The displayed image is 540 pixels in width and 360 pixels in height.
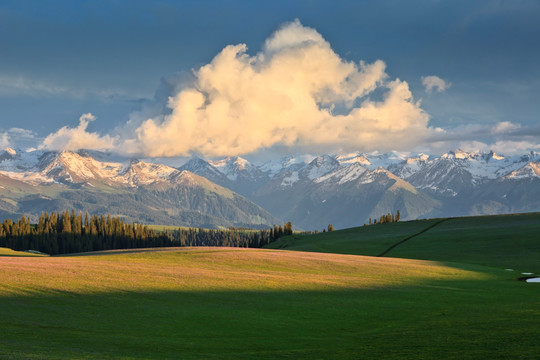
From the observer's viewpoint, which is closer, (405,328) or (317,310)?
(405,328)

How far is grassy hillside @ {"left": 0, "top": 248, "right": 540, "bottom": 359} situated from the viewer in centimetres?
2711

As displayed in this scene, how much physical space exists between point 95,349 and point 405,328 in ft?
70.8

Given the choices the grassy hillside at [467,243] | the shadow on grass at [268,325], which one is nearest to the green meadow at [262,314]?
the shadow on grass at [268,325]

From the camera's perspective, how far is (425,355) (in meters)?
25.1

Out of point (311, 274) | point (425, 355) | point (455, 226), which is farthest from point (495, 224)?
point (425, 355)

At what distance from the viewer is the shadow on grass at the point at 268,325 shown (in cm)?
2659

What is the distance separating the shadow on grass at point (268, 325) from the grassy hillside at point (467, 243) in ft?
183

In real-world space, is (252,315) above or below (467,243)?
below

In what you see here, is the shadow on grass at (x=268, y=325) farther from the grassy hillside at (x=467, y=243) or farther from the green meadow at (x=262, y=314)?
the grassy hillside at (x=467, y=243)

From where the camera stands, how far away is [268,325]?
36.0 meters

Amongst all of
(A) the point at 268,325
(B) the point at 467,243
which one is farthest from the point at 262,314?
(B) the point at 467,243

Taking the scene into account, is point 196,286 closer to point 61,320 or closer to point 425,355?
point 61,320

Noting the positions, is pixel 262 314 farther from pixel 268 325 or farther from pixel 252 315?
pixel 268 325

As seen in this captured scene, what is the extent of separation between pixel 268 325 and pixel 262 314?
A: 3.64 m
